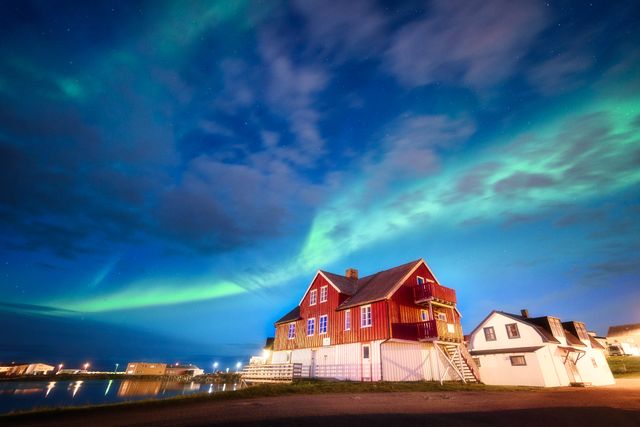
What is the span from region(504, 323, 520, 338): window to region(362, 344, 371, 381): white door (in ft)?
57.4

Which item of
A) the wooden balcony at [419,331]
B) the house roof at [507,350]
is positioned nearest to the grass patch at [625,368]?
the house roof at [507,350]

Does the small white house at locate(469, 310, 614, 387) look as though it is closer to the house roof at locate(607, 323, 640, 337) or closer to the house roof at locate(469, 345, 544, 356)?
the house roof at locate(469, 345, 544, 356)

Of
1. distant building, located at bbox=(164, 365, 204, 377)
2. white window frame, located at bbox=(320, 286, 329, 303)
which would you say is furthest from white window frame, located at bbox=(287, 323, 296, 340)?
distant building, located at bbox=(164, 365, 204, 377)

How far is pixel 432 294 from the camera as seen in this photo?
27938mm

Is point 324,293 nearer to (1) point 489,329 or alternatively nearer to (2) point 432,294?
(2) point 432,294

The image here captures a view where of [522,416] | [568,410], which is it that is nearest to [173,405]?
[522,416]

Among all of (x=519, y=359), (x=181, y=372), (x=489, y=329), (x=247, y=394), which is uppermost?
(x=489, y=329)

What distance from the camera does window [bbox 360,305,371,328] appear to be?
91.2ft

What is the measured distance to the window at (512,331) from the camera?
106 feet

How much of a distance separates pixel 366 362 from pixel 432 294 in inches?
337

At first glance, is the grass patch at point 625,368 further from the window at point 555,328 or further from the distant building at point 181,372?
the distant building at point 181,372

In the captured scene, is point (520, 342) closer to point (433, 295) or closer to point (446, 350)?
point (446, 350)

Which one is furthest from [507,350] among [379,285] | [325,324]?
[325,324]

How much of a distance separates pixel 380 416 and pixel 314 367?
22.8m
